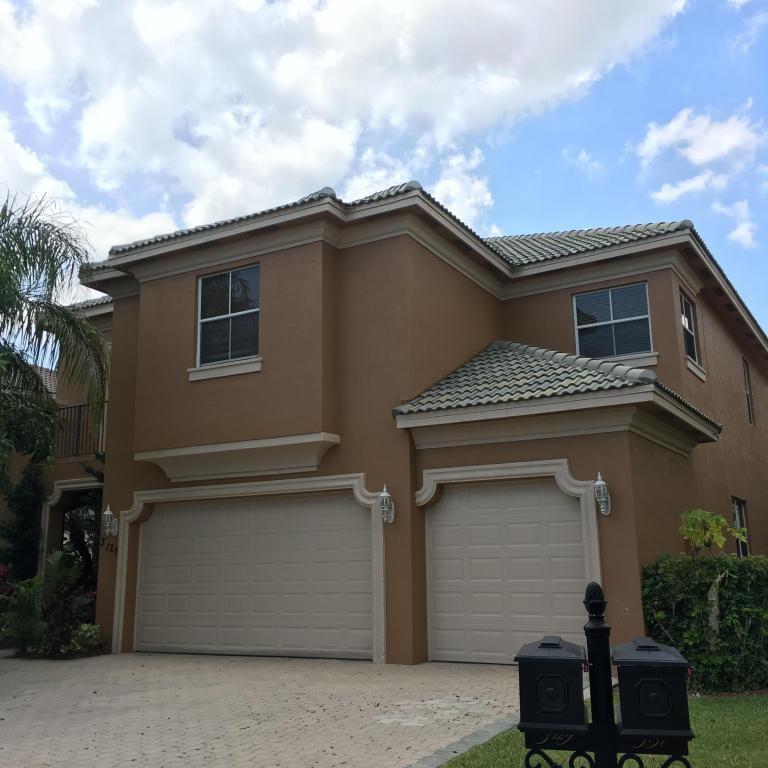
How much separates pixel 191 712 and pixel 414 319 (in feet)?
22.2

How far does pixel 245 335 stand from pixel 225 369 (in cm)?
67

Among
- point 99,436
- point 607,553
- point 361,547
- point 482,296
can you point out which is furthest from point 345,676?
point 99,436

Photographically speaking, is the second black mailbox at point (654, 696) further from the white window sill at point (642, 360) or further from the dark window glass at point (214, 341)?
the white window sill at point (642, 360)

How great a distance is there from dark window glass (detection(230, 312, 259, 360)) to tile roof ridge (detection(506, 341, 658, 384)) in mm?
4578

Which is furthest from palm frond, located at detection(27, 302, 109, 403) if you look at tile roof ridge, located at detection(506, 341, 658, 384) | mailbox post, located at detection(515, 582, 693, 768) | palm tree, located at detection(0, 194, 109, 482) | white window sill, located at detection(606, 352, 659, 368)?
mailbox post, located at detection(515, 582, 693, 768)

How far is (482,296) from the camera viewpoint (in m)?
16.0

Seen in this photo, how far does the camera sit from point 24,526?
59.6 feet

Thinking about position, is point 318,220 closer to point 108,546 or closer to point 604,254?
point 604,254

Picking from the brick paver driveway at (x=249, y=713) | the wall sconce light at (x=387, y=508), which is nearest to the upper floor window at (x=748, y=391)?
the wall sconce light at (x=387, y=508)

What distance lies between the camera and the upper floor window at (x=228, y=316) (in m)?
14.3

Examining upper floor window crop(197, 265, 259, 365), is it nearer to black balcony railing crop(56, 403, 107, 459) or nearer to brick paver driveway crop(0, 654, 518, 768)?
black balcony railing crop(56, 403, 107, 459)

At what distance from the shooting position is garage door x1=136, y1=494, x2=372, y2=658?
1313 cm

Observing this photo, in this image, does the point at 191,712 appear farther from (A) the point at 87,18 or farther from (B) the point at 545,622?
(A) the point at 87,18

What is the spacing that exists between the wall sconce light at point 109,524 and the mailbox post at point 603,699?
38.1 feet
